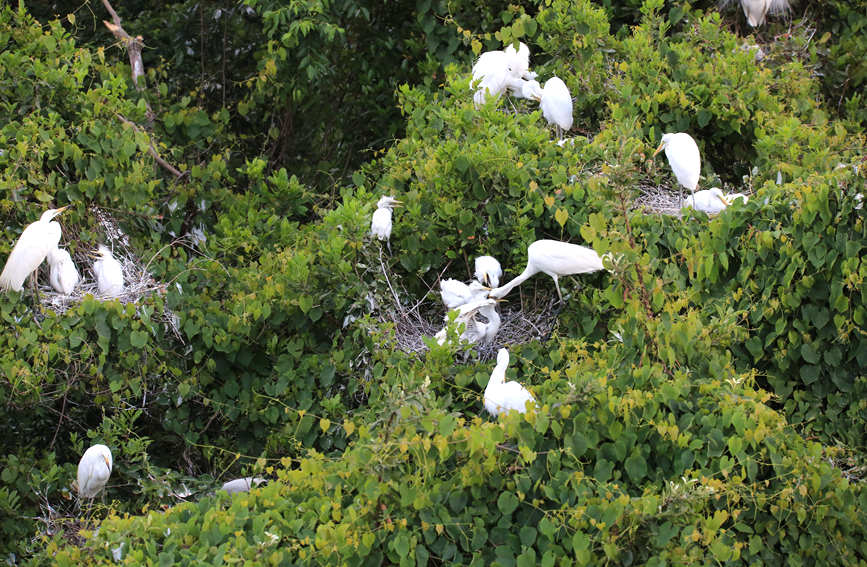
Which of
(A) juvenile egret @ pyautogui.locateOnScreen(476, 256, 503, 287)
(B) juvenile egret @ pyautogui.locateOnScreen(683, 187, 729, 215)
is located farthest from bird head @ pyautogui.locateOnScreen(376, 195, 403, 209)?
(B) juvenile egret @ pyautogui.locateOnScreen(683, 187, 729, 215)

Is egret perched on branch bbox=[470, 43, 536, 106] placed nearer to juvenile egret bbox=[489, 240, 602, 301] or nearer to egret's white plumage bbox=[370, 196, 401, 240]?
egret's white plumage bbox=[370, 196, 401, 240]

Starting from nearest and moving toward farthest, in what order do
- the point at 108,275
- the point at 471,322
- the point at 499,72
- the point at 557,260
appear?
the point at 557,260
the point at 471,322
the point at 108,275
the point at 499,72

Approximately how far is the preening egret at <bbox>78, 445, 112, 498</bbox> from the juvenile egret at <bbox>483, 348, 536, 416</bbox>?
1253 mm

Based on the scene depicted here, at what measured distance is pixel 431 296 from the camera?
13.0 feet

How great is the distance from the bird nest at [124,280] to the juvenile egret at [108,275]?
2 centimetres

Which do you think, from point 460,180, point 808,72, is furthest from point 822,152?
point 460,180

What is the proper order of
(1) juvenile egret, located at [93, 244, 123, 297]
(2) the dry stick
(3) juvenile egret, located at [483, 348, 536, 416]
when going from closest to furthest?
1. (3) juvenile egret, located at [483, 348, 536, 416]
2. (1) juvenile egret, located at [93, 244, 123, 297]
3. (2) the dry stick

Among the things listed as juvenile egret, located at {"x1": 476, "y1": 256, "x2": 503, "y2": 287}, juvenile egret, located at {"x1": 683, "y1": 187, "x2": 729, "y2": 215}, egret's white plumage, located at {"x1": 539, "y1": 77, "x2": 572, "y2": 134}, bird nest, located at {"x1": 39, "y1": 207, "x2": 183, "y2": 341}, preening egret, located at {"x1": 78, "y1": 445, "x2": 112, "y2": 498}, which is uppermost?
egret's white plumage, located at {"x1": 539, "y1": 77, "x2": 572, "y2": 134}

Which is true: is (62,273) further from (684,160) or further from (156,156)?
(684,160)

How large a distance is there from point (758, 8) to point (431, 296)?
85.3 inches

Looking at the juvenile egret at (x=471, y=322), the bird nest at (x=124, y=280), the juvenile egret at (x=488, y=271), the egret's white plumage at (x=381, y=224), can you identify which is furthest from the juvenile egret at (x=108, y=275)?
the juvenile egret at (x=488, y=271)

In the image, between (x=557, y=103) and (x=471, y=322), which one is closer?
(x=471, y=322)

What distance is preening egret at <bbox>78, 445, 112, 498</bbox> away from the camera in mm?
3551

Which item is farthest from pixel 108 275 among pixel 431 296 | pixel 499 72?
pixel 499 72
